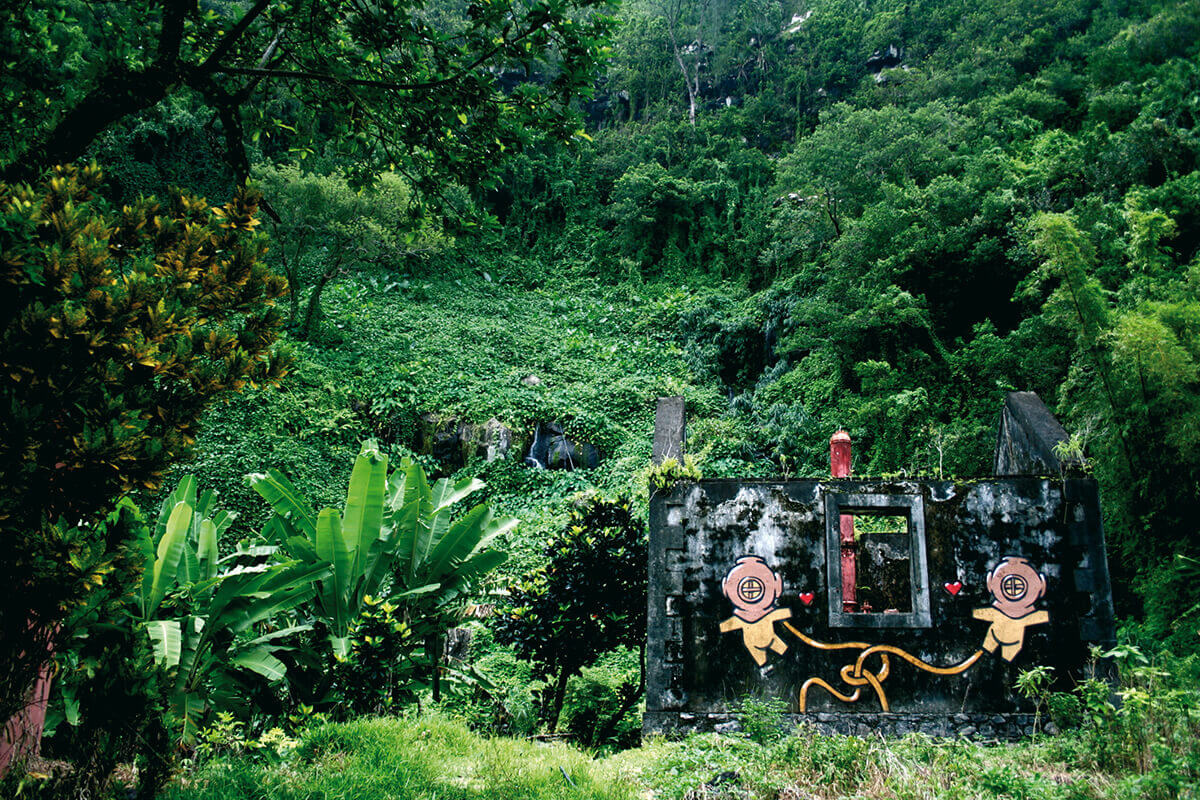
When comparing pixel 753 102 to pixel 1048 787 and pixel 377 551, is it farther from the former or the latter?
pixel 1048 787

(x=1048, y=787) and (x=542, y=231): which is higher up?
(x=542, y=231)

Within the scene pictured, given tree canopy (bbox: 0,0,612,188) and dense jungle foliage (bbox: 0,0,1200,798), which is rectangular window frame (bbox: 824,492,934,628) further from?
tree canopy (bbox: 0,0,612,188)

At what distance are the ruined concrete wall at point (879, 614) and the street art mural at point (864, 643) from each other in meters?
0.01

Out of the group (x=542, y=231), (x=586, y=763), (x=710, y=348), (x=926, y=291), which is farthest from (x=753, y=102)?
(x=586, y=763)

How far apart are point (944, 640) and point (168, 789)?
241 inches

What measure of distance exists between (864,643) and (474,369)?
12506mm

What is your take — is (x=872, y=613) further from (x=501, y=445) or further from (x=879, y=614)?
(x=501, y=445)

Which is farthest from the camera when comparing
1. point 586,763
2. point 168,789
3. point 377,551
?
point 377,551

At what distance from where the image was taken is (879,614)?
20.8 ft

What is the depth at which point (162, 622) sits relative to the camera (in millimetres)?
5320

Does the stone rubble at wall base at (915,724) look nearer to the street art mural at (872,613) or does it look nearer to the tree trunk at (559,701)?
the street art mural at (872,613)

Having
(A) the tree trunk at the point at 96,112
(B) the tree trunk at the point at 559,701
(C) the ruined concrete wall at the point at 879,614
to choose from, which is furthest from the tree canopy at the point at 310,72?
(B) the tree trunk at the point at 559,701

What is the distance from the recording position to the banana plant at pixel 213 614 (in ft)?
17.8

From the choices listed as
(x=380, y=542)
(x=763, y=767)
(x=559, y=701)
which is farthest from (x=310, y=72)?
(x=559, y=701)
